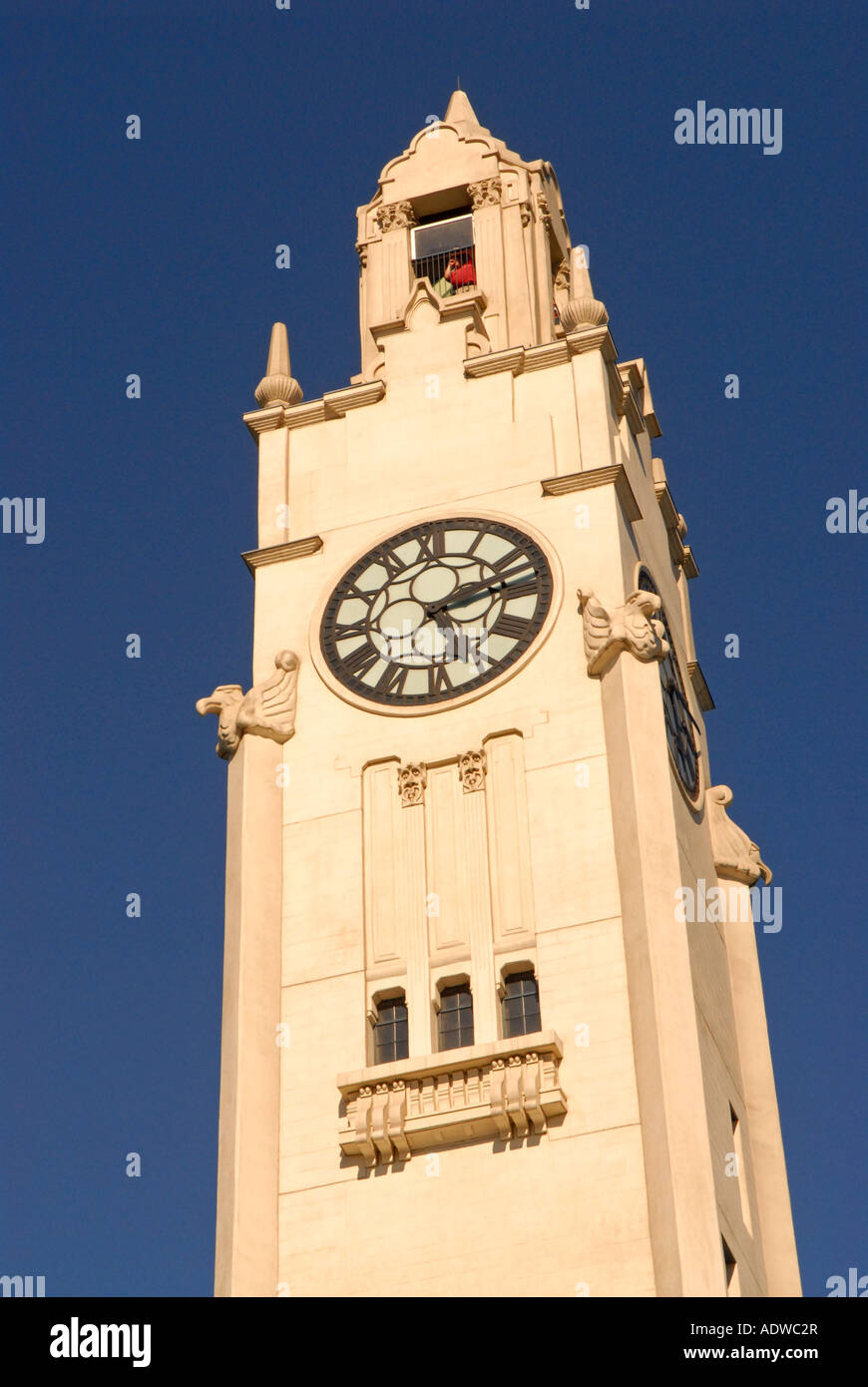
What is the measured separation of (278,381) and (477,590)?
814 cm

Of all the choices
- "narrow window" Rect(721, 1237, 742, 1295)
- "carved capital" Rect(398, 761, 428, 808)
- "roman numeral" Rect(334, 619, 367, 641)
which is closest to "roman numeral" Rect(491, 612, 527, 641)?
"roman numeral" Rect(334, 619, 367, 641)

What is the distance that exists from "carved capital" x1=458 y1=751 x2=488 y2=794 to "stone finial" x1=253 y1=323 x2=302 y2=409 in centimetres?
1064

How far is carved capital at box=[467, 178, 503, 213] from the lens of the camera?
2181 inches

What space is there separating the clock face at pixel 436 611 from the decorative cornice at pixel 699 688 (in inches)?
242

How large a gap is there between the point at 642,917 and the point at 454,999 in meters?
3.34

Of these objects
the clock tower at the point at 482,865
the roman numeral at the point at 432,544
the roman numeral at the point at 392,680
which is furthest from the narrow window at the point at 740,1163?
the roman numeral at the point at 432,544

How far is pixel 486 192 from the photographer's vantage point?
55625 mm

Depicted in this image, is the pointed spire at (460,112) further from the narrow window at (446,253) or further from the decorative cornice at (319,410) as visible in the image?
the decorative cornice at (319,410)

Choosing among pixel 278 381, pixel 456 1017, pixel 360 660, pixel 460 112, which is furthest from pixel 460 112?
pixel 456 1017

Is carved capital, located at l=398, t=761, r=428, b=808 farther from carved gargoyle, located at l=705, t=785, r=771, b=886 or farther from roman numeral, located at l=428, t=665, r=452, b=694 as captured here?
carved gargoyle, located at l=705, t=785, r=771, b=886

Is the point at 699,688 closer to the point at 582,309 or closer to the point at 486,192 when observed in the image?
the point at 582,309

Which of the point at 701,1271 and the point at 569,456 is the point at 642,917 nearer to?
the point at 701,1271

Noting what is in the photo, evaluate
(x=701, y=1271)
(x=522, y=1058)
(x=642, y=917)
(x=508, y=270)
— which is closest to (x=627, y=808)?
(x=642, y=917)

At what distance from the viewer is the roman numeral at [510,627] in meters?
44.4
